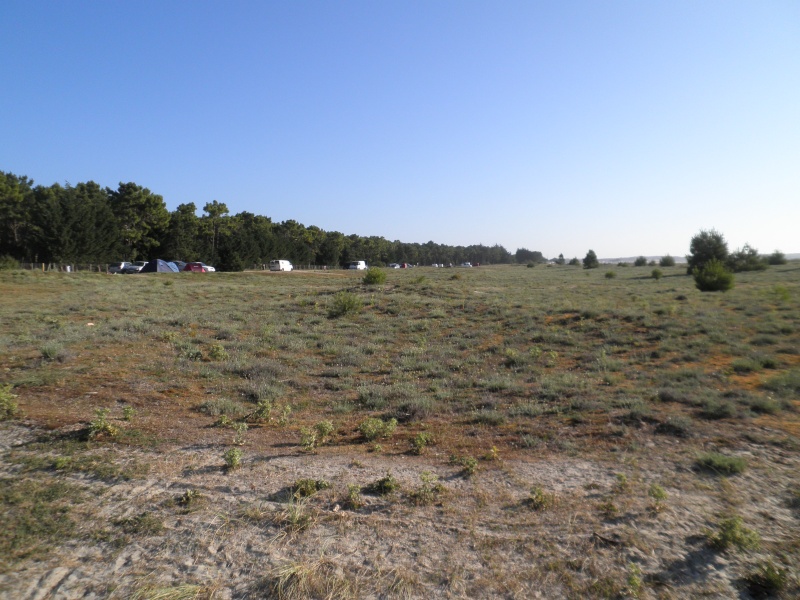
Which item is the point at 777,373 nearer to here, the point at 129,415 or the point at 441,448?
the point at 441,448

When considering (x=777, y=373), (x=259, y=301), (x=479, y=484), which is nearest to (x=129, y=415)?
(x=479, y=484)

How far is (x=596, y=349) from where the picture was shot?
1273cm

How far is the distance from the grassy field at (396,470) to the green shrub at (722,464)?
0.02m

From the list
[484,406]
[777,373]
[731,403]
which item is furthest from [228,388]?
[777,373]

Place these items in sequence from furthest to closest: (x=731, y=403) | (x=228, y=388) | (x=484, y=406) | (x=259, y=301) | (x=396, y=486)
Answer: (x=259, y=301) → (x=228, y=388) → (x=484, y=406) → (x=731, y=403) → (x=396, y=486)

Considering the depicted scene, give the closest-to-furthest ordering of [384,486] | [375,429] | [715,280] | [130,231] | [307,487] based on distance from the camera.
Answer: [307,487] < [384,486] < [375,429] < [715,280] < [130,231]

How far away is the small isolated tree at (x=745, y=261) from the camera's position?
154 feet

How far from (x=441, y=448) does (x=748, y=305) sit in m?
19.0

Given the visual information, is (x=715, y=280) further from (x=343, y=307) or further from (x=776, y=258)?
(x=776, y=258)

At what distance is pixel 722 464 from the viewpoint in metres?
5.49

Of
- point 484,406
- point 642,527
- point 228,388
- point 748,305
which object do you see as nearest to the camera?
point 642,527

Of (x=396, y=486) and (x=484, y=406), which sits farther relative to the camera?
(x=484, y=406)

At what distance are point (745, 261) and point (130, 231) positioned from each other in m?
64.1

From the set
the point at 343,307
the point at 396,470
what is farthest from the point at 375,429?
the point at 343,307
